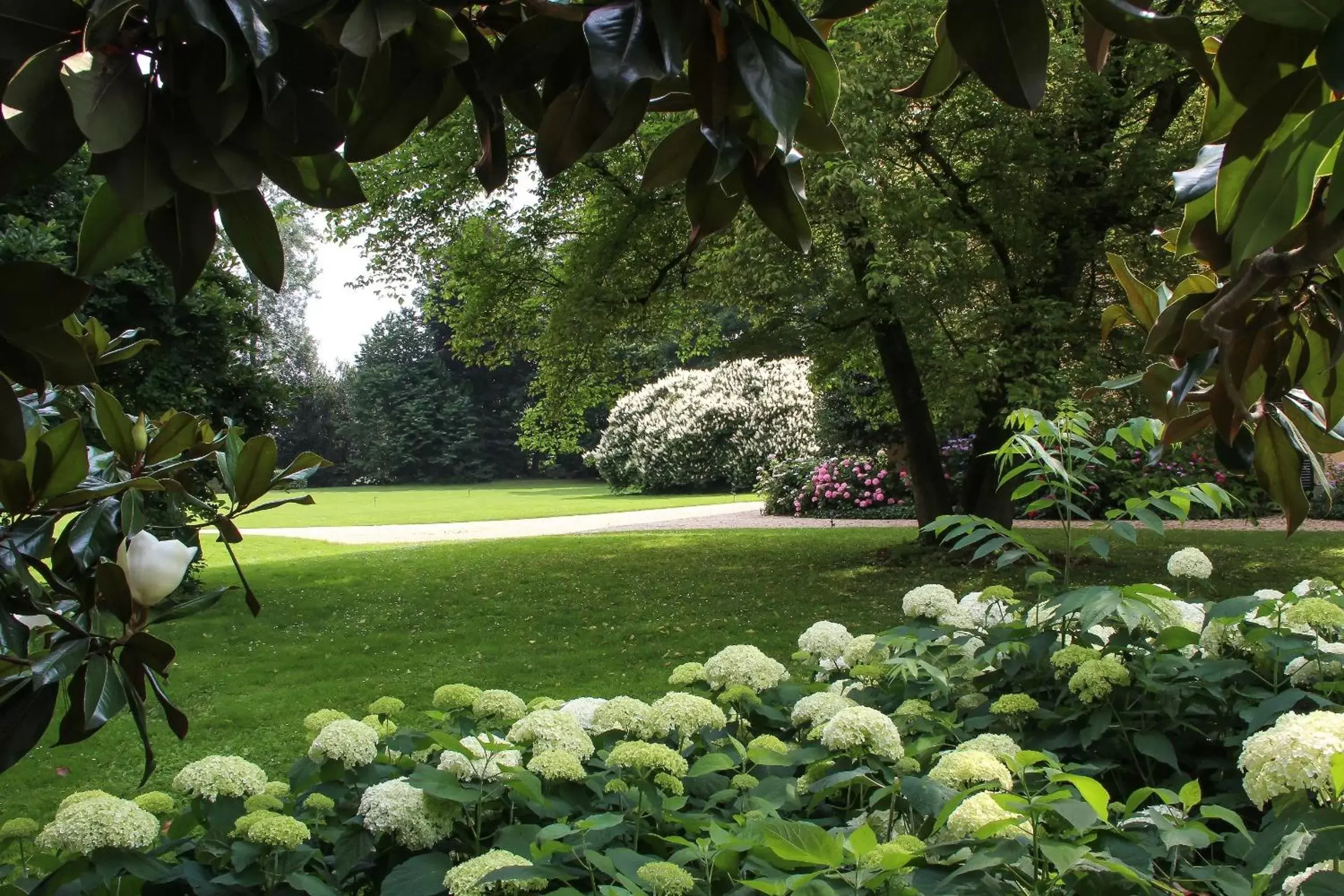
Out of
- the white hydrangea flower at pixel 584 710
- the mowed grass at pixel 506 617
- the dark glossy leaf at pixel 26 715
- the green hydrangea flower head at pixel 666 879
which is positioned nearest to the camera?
the dark glossy leaf at pixel 26 715

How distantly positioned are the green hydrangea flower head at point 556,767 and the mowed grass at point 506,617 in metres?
3.10

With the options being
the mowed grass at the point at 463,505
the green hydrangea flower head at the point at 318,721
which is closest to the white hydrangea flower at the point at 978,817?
the green hydrangea flower head at the point at 318,721

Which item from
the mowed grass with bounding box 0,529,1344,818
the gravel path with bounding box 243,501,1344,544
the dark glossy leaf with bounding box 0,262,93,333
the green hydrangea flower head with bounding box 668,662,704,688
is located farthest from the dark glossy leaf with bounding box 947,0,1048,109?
the gravel path with bounding box 243,501,1344,544

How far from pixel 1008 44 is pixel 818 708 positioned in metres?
1.56

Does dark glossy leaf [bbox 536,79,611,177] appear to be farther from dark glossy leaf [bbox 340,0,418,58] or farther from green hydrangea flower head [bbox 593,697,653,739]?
green hydrangea flower head [bbox 593,697,653,739]

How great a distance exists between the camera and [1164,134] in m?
8.79

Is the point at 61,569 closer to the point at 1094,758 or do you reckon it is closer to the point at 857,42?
the point at 1094,758

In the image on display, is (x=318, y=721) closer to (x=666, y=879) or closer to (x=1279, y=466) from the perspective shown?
(x=666, y=879)

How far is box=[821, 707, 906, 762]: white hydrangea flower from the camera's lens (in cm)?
166

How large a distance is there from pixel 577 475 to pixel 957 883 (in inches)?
1545

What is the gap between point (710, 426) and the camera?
23719 millimetres

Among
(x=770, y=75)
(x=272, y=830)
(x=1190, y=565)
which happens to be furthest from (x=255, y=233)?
(x=1190, y=565)

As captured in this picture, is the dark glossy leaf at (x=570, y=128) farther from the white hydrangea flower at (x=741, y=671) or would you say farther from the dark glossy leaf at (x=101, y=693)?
the white hydrangea flower at (x=741, y=671)

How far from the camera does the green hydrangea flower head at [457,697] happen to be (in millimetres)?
1854
